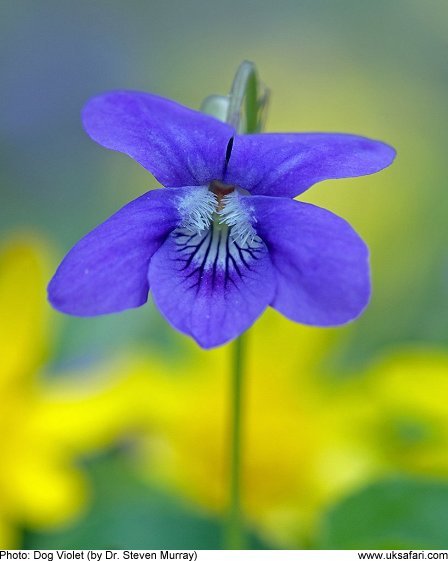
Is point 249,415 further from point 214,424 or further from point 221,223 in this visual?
point 221,223

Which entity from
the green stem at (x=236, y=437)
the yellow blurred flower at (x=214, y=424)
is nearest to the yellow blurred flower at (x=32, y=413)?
the yellow blurred flower at (x=214, y=424)

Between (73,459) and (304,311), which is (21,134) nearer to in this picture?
(73,459)

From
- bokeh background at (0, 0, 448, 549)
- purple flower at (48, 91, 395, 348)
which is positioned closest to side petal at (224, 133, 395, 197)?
purple flower at (48, 91, 395, 348)

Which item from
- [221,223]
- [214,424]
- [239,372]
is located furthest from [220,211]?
[214,424]

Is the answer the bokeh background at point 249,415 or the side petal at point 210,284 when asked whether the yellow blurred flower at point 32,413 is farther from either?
the side petal at point 210,284

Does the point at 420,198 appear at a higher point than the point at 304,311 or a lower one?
lower

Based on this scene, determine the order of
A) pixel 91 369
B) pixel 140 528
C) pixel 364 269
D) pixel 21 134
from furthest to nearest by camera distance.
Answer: pixel 21 134 < pixel 91 369 < pixel 140 528 < pixel 364 269

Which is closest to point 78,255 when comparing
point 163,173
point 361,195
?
point 163,173
